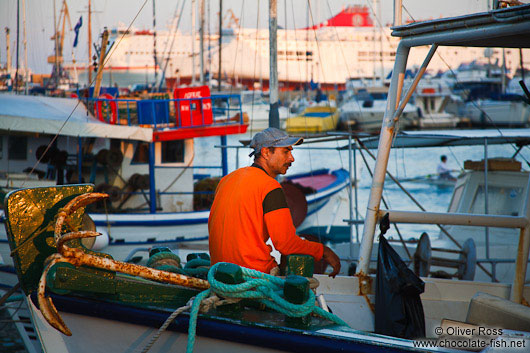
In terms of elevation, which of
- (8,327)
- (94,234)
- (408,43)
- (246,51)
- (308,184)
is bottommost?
(8,327)

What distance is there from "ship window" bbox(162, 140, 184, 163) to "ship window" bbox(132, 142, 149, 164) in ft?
1.32

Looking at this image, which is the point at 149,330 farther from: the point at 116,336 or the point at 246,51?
the point at 246,51

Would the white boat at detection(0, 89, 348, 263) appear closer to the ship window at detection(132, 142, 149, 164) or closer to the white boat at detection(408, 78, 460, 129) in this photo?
the ship window at detection(132, 142, 149, 164)

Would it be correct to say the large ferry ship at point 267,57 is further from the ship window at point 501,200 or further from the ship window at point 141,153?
the ship window at point 501,200

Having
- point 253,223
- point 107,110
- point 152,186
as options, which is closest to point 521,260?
point 253,223

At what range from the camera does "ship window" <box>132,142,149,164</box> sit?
1316cm

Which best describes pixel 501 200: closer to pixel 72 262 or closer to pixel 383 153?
pixel 383 153

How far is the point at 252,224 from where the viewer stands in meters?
3.76

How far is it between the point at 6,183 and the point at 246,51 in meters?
56.9

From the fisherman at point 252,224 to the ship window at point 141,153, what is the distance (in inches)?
376

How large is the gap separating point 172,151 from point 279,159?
9.67 meters

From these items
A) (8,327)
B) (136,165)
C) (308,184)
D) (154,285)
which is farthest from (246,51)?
(154,285)

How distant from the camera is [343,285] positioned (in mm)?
5617

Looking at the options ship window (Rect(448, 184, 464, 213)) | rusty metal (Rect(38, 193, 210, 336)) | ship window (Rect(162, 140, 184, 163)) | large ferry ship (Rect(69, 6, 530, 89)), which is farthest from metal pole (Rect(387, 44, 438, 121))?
large ferry ship (Rect(69, 6, 530, 89))
